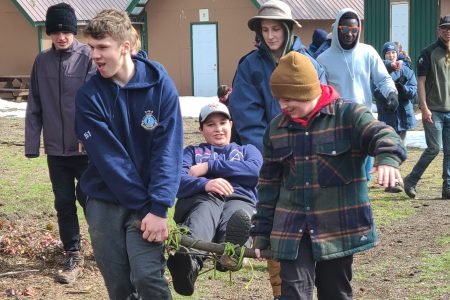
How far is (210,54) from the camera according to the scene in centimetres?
3008

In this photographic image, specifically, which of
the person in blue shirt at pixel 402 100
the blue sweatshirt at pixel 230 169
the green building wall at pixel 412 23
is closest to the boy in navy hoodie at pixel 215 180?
the blue sweatshirt at pixel 230 169

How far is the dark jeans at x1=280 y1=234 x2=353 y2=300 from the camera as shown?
4.46 metres

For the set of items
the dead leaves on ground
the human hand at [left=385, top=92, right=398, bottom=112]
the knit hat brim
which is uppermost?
the knit hat brim

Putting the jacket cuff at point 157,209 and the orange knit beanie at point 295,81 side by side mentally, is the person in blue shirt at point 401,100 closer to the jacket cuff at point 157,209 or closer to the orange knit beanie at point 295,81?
the orange knit beanie at point 295,81

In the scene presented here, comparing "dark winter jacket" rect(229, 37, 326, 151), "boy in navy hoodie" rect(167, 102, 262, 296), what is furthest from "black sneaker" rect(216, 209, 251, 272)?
"dark winter jacket" rect(229, 37, 326, 151)

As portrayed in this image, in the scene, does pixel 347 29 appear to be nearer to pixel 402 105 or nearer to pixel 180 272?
pixel 180 272

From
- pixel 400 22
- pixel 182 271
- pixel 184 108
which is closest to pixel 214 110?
pixel 182 271

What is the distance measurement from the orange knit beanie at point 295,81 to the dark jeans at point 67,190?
2769 mm

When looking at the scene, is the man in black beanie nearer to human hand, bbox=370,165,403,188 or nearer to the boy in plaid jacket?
the boy in plaid jacket

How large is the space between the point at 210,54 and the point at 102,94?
25630 millimetres

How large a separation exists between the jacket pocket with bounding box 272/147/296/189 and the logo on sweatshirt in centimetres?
64

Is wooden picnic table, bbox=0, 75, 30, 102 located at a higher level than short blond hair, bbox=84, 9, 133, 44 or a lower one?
lower

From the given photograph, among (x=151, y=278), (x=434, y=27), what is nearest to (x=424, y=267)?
(x=151, y=278)

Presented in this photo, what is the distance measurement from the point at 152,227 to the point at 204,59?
84.8ft
